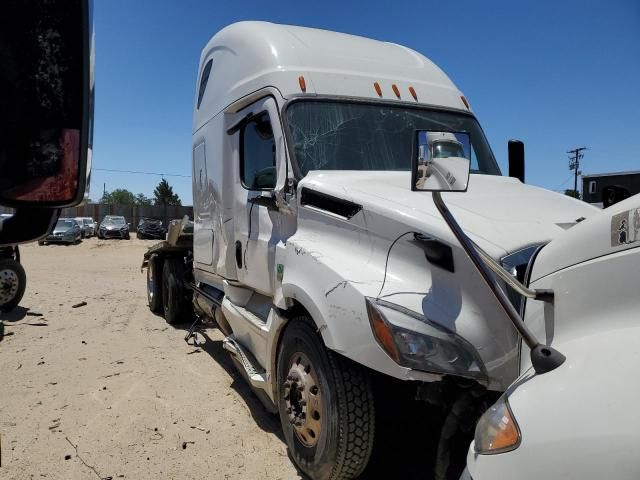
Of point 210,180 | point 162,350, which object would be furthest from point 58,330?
point 210,180

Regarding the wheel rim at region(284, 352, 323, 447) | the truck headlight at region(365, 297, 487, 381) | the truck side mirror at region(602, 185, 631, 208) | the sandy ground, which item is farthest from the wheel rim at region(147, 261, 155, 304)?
the truck side mirror at region(602, 185, 631, 208)

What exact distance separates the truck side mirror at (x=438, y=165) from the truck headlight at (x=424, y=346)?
73cm

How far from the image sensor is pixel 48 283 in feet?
41.0

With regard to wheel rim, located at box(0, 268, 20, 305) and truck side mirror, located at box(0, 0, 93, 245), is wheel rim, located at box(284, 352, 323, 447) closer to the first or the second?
truck side mirror, located at box(0, 0, 93, 245)

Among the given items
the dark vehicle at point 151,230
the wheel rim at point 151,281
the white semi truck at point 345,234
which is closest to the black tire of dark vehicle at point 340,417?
the white semi truck at point 345,234

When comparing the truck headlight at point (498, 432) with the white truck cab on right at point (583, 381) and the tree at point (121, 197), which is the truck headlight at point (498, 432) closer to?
the white truck cab on right at point (583, 381)

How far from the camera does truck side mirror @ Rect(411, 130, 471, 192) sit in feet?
6.25

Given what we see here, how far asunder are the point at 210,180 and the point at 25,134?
4324mm

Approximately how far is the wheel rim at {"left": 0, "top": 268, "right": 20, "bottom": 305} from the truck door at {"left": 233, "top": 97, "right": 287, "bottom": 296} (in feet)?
17.7

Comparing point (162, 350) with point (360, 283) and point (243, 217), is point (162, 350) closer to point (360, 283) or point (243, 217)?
→ point (243, 217)

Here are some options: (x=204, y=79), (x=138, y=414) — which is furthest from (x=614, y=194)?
(x=204, y=79)

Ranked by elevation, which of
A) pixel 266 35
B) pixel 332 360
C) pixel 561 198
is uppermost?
pixel 266 35

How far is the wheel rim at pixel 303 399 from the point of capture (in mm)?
3018

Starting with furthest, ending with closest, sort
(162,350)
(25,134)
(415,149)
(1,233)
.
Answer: (162,350) → (415,149) → (1,233) → (25,134)
